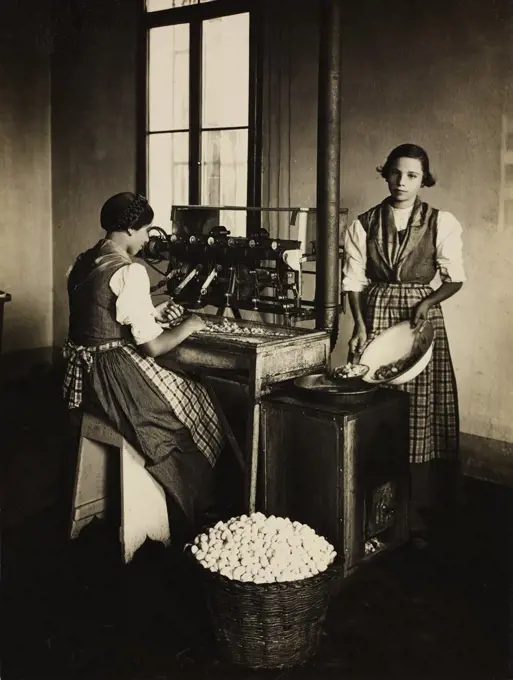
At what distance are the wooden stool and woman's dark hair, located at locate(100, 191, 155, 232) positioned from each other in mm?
867

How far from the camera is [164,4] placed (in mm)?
6117

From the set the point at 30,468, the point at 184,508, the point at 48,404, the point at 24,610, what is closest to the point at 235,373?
the point at 184,508

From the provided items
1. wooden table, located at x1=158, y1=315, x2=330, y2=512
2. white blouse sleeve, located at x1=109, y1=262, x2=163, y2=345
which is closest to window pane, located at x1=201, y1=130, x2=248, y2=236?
wooden table, located at x1=158, y1=315, x2=330, y2=512

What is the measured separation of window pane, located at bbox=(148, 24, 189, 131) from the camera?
20.0 feet

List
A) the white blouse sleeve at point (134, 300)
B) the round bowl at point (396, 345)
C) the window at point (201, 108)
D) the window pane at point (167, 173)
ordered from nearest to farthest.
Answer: the white blouse sleeve at point (134, 300) < the round bowl at point (396, 345) < the window at point (201, 108) < the window pane at point (167, 173)

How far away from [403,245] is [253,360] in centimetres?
98

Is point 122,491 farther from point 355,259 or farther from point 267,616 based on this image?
point 355,259

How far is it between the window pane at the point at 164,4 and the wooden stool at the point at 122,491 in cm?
368

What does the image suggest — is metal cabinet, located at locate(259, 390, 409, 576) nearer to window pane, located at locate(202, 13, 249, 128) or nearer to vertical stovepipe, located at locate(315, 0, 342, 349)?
vertical stovepipe, located at locate(315, 0, 342, 349)

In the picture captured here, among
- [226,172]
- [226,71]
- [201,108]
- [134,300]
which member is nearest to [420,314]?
[134,300]

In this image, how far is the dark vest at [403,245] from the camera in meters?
3.75

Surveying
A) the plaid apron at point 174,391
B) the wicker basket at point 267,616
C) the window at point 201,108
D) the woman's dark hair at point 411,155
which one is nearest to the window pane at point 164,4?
the window at point 201,108

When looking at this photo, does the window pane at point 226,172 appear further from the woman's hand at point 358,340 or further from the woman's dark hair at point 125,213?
the woman's dark hair at point 125,213

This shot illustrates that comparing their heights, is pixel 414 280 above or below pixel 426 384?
above
